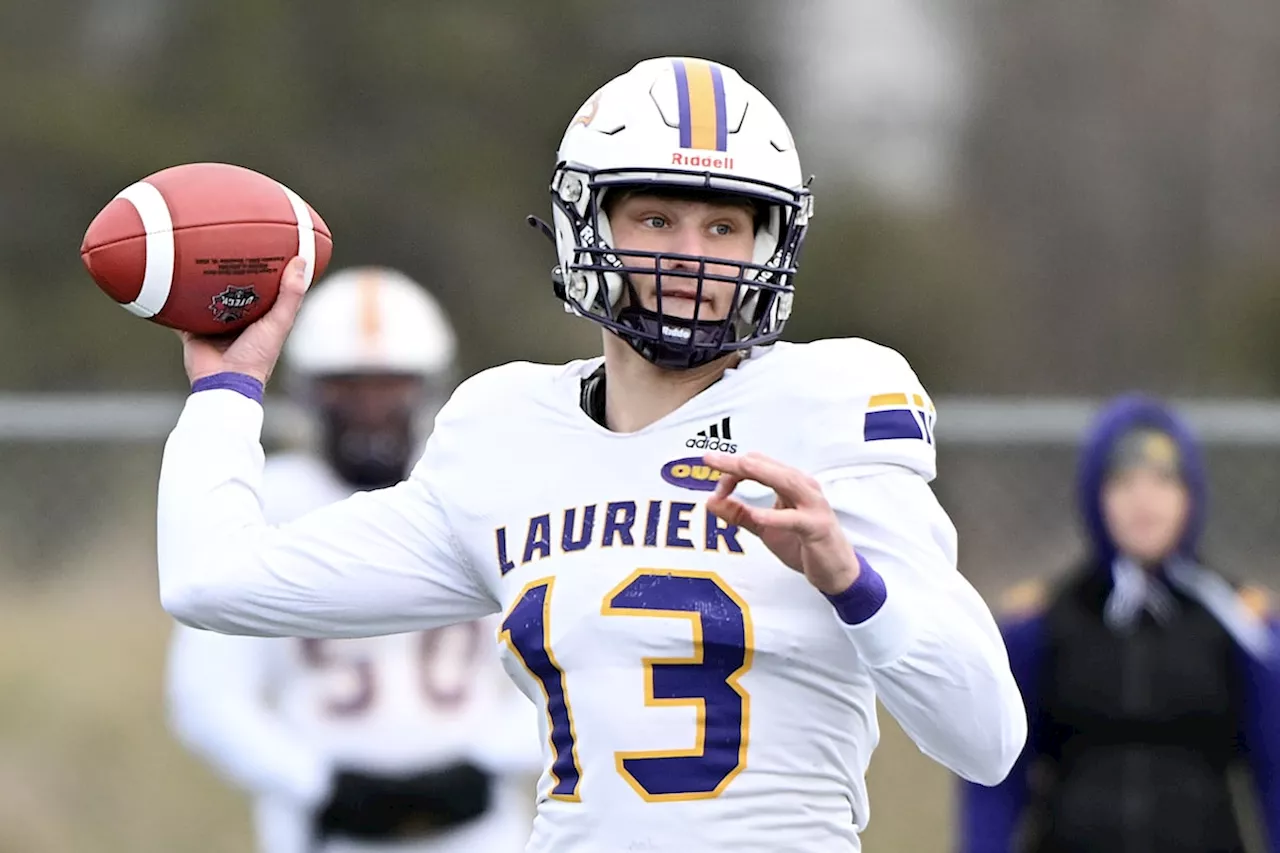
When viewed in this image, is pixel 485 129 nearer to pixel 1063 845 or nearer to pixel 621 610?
pixel 1063 845

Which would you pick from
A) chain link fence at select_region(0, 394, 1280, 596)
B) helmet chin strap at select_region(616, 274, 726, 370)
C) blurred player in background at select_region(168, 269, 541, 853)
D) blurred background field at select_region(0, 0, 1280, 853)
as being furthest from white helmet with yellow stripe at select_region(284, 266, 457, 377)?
blurred background field at select_region(0, 0, 1280, 853)

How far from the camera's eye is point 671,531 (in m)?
3.13

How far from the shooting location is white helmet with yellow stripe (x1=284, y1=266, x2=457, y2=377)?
6.26 metres

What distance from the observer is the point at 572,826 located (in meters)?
3.14

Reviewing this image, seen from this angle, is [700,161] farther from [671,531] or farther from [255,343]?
[255,343]

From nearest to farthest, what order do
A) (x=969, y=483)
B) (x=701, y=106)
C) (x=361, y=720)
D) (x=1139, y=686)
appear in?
(x=701, y=106) < (x=1139, y=686) < (x=361, y=720) < (x=969, y=483)

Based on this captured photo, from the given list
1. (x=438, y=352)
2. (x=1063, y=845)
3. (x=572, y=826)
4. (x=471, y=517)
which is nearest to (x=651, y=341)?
(x=471, y=517)

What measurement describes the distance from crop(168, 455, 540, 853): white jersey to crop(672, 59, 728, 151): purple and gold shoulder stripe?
2.71 m

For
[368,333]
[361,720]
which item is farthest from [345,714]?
[368,333]

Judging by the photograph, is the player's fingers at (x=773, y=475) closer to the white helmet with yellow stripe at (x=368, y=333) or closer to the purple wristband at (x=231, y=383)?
the purple wristband at (x=231, y=383)

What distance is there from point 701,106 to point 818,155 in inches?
502

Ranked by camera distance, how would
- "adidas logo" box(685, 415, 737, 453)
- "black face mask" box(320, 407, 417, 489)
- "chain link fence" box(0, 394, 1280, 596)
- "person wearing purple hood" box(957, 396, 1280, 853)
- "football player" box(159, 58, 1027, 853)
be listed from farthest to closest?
"chain link fence" box(0, 394, 1280, 596) → "black face mask" box(320, 407, 417, 489) → "person wearing purple hood" box(957, 396, 1280, 853) → "adidas logo" box(685, 415, 737, 453) → "football player" box(159, 58, 1027, 853)

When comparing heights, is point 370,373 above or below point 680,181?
below

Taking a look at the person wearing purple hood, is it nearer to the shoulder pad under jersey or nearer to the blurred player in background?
the blurred player in background
